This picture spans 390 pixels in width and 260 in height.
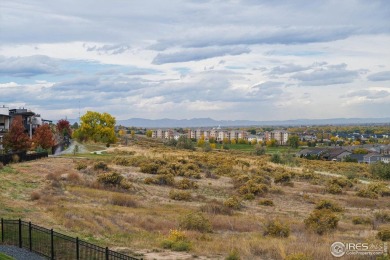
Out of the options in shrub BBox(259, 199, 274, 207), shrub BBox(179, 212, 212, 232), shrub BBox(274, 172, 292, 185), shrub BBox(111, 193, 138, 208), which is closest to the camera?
shrub BBox(179, 212, 212, 232)

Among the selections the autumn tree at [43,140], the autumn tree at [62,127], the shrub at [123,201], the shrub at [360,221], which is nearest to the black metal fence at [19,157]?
the autumn tree at [43,140]

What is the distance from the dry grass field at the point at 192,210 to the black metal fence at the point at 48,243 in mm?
1605

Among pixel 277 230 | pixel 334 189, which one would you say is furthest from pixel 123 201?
pixel 334 189

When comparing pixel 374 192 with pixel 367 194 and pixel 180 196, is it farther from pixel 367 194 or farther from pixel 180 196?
pixel 180 196

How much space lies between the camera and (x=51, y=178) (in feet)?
114

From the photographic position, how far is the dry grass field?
1650 centimetres

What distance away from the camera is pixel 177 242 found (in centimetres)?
1617

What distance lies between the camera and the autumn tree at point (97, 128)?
8712cm

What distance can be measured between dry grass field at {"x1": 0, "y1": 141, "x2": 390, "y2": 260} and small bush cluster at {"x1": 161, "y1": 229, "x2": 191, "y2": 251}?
0.03 metres

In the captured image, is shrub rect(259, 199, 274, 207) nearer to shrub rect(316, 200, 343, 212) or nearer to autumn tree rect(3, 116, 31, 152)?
shrub rect(316, 200, 343, 212)

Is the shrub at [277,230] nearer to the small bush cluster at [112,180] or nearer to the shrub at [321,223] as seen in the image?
the shrub at [321,223]

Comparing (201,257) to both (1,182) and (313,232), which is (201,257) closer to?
(313,232)

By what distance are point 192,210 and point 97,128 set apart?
207 feet

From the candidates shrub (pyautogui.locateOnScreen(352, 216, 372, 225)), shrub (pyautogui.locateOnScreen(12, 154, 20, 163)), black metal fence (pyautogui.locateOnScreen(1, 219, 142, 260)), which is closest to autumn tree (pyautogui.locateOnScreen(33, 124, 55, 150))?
shrub (pyautogui.locateOnScreen(12, 154, 20, 163))
